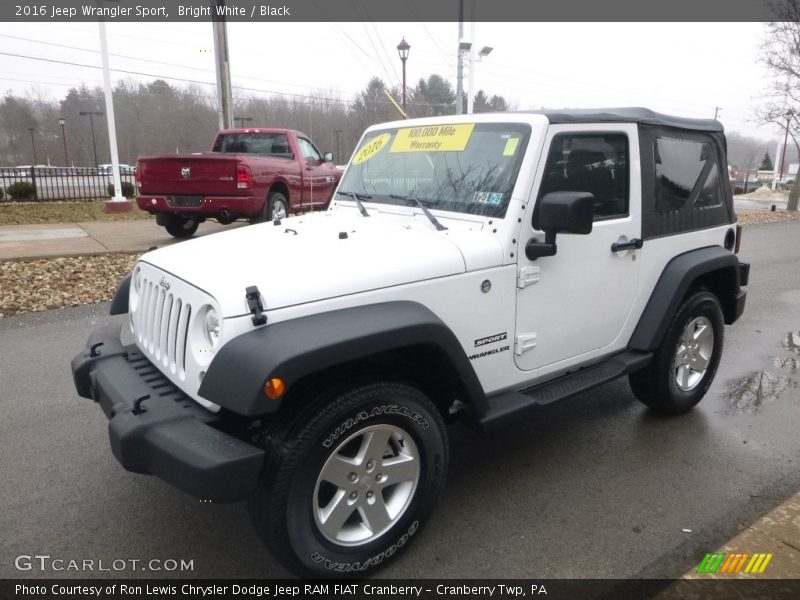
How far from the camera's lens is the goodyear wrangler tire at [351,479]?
2217 millimetres

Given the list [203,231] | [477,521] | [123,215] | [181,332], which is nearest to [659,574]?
[477,521]

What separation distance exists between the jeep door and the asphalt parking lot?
2.23 ft

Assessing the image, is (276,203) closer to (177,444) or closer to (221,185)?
(221,185)

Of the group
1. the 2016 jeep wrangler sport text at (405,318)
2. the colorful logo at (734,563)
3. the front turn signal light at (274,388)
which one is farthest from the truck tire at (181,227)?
the colorful logo at (734,563)

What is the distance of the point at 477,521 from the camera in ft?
9.66

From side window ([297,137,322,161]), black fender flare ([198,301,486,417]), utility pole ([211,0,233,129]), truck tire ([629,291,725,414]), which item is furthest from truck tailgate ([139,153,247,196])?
black fender flare ([198,301,486,417])

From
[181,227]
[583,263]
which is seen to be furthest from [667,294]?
[181,227]

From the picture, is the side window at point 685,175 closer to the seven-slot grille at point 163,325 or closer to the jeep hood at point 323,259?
the jeep hood at point 323,259

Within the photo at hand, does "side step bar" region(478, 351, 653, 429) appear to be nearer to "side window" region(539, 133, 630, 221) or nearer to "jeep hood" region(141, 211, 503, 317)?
"jeep hood" region(141, 211, 503, 317)

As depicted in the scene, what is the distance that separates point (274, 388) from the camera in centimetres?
206

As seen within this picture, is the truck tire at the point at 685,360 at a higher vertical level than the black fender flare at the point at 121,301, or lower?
lower

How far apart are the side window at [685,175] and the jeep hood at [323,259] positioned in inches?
58.9

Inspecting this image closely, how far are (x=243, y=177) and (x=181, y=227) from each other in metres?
2.40

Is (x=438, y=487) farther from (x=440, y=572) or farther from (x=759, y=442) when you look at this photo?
(x=759, y=442)
